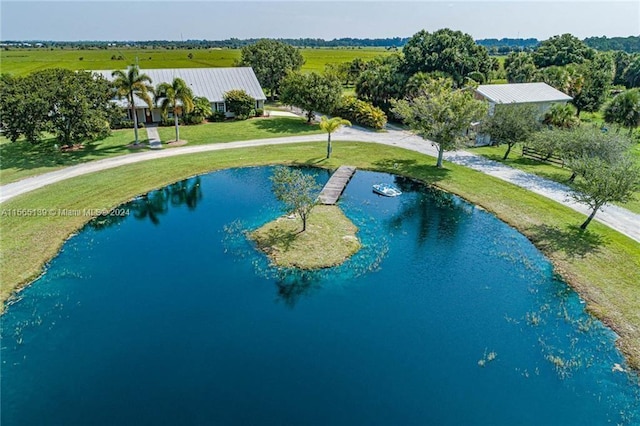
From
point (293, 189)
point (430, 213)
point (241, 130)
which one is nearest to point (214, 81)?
point (241, 130)

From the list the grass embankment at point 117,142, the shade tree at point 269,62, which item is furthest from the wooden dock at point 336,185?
the shade tree at point 269,62

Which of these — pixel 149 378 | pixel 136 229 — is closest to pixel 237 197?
pixel 136 229

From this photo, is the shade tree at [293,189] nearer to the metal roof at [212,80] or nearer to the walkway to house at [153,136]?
the walkway to house at [153,136]

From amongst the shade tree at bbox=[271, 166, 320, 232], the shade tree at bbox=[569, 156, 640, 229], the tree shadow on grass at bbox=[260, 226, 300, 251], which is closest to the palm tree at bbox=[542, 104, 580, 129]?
the shade tree at bbox=[569, 156, 640, 229]

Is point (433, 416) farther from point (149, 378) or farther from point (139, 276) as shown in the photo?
point (139, 276)

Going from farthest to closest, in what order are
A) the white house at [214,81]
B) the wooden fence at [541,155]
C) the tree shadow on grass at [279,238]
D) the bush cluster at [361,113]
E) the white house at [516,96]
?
the white house at [214,81] < the bush cluster at [361,113] < the white house at [516,96] < the wooden fence at [541,155] < the tree shadow on grass at [279,238]

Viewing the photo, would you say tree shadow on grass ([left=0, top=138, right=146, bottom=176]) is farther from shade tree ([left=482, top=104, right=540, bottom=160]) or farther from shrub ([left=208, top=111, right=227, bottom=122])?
shade tree ([left=482, top=104, right=540, bottom=160])

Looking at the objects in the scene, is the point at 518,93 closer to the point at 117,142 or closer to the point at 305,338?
the point at 305,338
